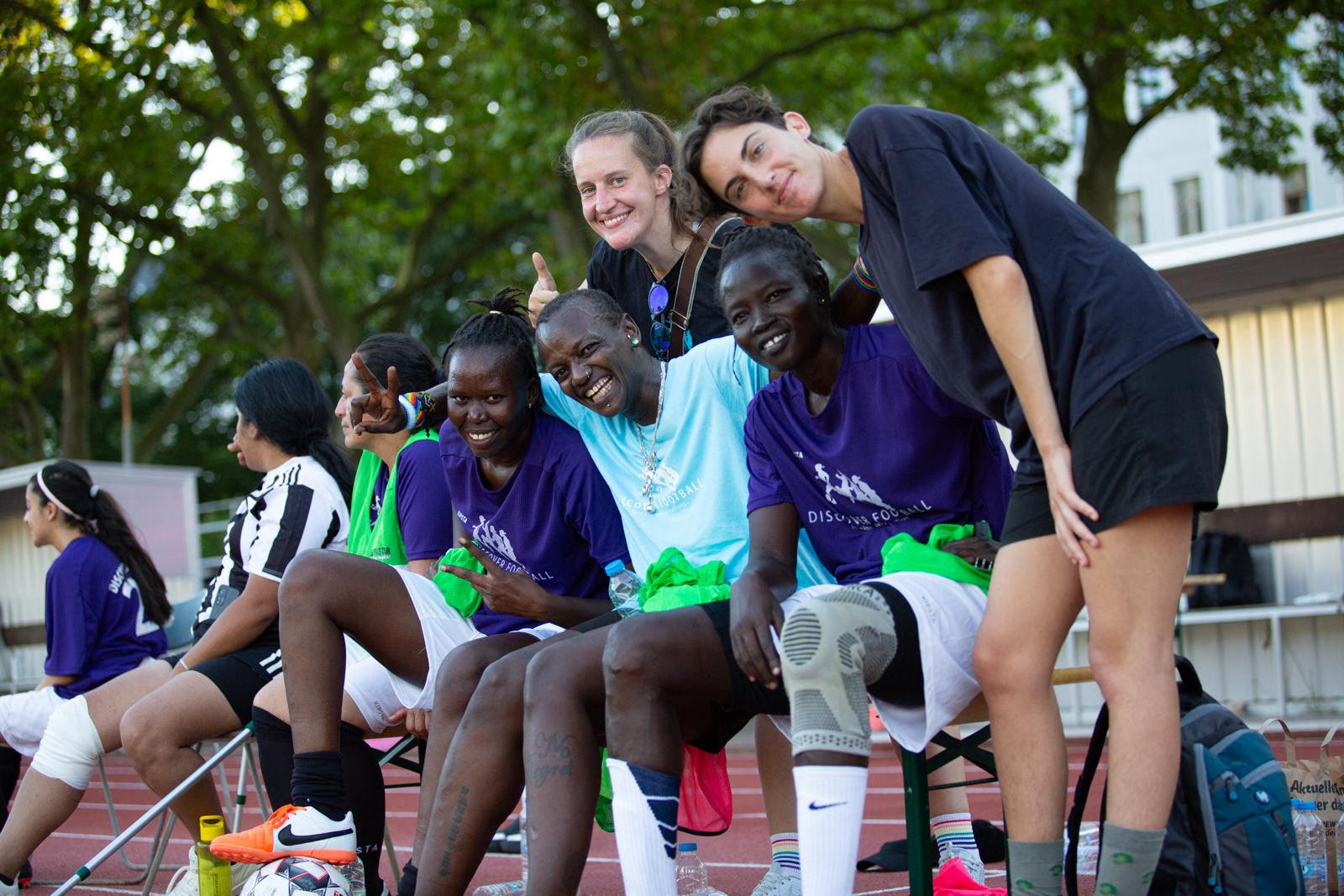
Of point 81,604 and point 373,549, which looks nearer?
point 373,549

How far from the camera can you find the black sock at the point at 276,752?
3525 mm

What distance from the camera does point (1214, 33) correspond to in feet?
39.1

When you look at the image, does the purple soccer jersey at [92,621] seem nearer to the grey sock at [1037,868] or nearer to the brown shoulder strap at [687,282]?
the brown shoulder strap at [687,282]

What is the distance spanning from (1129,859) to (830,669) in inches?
23.0

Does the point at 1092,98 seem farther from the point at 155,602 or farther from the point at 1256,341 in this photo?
the point at 155,602

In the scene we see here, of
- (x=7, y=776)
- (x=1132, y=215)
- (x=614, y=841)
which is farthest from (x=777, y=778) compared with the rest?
(x=1132, y=215)

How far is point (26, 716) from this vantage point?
4746 millimetres

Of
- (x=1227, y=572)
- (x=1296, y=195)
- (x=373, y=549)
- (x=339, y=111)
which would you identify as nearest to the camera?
(x=373, y=549)

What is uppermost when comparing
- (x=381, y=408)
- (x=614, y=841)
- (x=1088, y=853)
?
(x=381, y=408)

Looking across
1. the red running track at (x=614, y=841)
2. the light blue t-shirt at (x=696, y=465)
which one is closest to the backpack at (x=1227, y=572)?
the red running track at (x=614, y=841)

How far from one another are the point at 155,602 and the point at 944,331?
3.83 metres

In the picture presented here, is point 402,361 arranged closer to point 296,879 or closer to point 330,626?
point 330,626

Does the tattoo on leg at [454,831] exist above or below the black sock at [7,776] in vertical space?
above

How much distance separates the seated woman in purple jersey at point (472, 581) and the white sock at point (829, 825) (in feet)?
3.54
